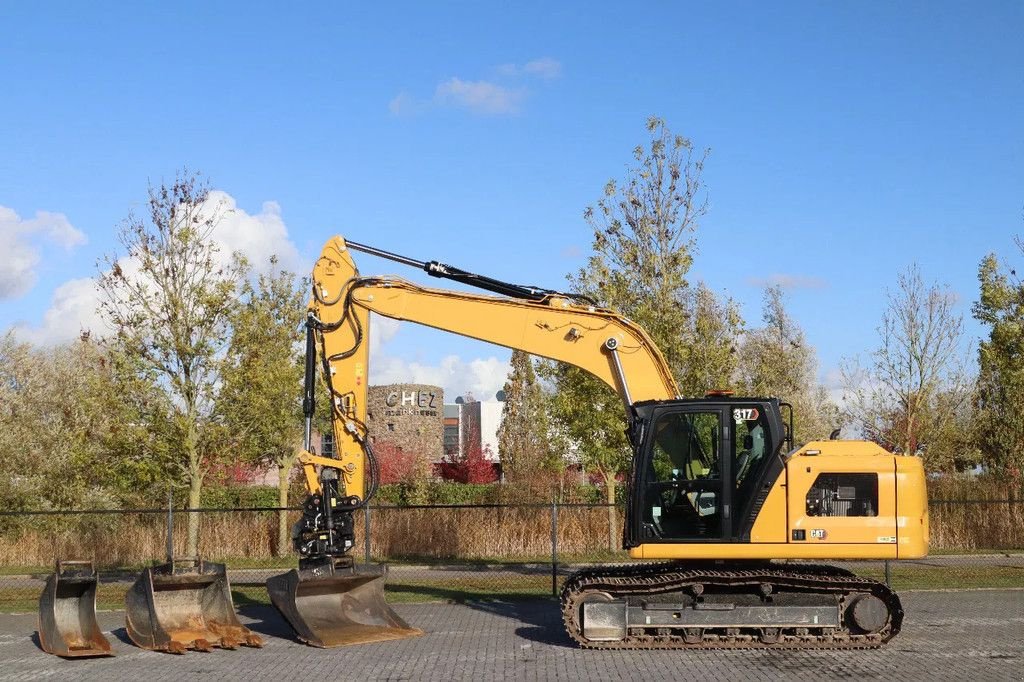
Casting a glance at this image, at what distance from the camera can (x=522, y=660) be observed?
12.7 metres

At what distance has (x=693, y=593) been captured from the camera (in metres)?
13.2

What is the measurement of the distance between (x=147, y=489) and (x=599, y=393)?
32.8 ft

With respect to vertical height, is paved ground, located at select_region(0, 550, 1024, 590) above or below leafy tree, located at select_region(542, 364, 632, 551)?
below

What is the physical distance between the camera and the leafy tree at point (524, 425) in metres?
41.4

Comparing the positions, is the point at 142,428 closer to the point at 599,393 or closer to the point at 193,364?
the point at 193,364

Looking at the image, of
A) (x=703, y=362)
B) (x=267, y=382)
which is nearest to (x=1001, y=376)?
(x=703, y=362)

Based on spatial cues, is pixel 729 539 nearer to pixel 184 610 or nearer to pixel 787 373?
pixel 184 610

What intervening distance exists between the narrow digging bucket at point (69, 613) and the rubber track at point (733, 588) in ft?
18.5

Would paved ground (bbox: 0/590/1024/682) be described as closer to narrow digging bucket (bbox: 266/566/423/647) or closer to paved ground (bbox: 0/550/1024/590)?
narrow digging bucket (bbox: 266/566/423/647)

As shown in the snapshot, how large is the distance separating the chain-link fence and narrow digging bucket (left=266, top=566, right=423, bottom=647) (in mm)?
7528

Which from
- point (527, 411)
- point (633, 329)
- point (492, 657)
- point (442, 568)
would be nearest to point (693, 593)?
point (492, 657)

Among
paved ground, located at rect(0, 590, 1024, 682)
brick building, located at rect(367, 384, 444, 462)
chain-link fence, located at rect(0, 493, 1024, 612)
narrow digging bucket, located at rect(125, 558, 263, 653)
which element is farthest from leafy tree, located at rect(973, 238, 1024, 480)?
brick building, located at rect(367, 384, 444, 462)

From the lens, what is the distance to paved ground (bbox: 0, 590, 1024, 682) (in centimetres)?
1175

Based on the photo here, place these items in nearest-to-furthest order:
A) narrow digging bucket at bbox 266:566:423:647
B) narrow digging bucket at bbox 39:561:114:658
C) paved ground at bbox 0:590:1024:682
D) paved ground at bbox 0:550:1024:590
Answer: paved ground at bbox 0:590:1024:682, narrow digging bucket at bbox 266:566:423:647, narrow digging bucket at bbox 39:561:114:658, paved ground at bbox 0:550:1024:590
